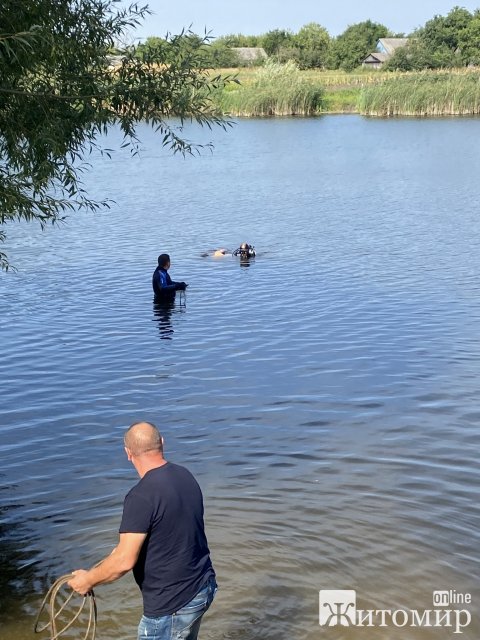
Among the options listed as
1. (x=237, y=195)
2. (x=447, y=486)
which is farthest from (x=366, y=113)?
(x=447, y=486)

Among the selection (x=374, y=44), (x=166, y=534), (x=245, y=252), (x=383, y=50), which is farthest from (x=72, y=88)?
(x=374, y=44)

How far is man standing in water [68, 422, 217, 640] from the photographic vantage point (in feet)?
17.5

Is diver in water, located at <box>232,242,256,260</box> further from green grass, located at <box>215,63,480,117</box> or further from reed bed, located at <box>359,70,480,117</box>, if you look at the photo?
reed bed, located at <box>359,70,480,117</box>

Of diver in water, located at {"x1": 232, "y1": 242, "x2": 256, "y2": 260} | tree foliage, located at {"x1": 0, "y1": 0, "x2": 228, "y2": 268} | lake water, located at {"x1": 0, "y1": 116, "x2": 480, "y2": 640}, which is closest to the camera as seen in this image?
lake water, located at {"x1": 0, "y1": 116, "x2": 480, "y2": 640}

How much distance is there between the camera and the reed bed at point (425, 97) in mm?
69125

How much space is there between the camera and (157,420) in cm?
1363

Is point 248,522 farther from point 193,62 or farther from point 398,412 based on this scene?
point 193,62

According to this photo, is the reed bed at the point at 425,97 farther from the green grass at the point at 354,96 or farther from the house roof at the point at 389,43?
the house roof at the point at 389,43

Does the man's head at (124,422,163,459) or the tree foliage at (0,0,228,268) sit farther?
the tree foliage at (0,0,228,268)

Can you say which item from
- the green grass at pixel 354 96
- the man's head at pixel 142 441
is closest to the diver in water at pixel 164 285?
the man's head at pixel 142 441

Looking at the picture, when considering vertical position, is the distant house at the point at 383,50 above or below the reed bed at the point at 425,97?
above

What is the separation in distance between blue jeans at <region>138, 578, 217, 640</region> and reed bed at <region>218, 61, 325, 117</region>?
7042cm

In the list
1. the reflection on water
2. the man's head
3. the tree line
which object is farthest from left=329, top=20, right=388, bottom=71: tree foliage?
the man's head

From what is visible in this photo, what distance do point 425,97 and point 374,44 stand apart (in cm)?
8750
